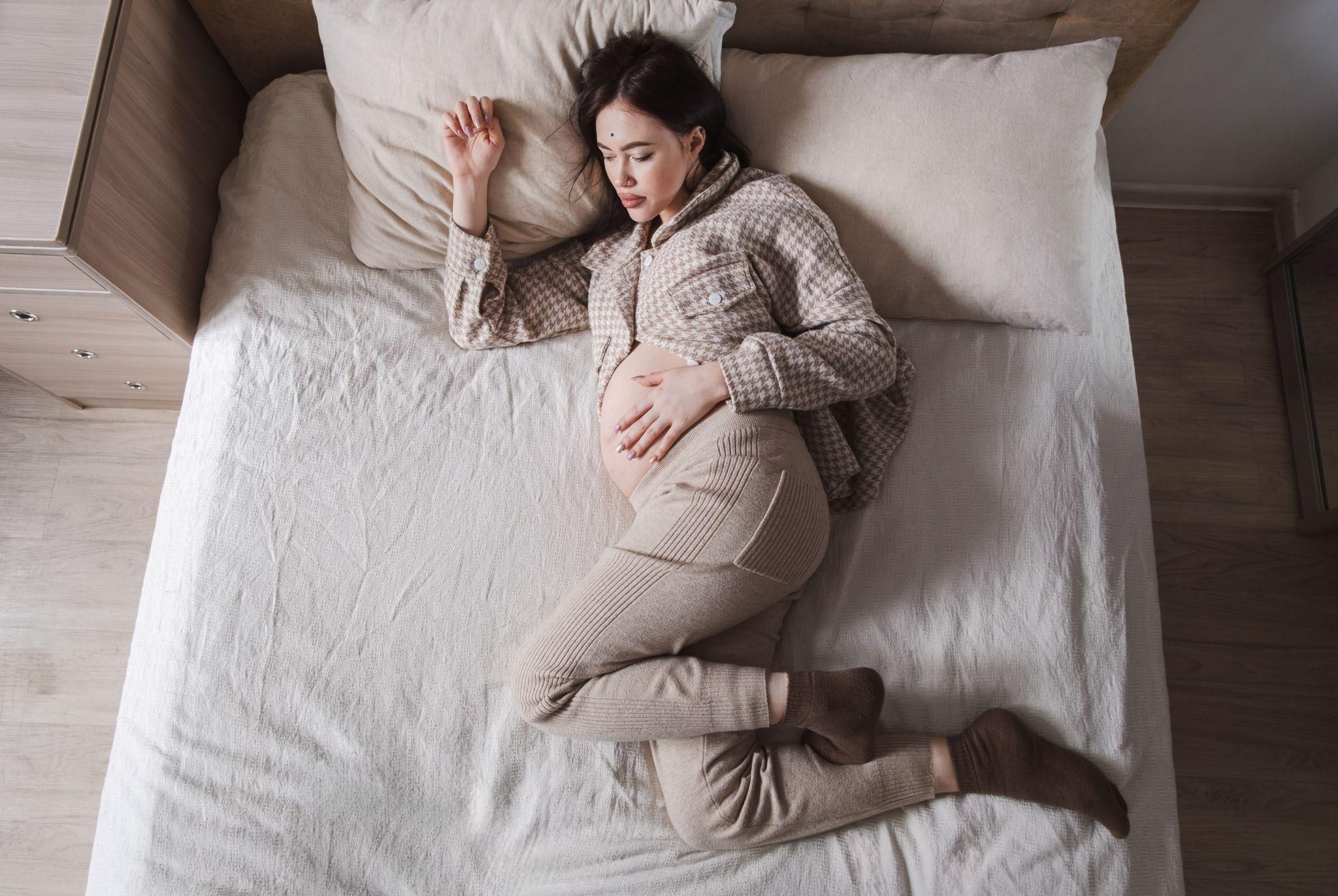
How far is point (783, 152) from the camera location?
1288 mm

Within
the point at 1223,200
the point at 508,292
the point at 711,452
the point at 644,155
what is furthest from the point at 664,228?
the point at 1223,200

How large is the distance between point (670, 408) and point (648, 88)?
1.50 feet

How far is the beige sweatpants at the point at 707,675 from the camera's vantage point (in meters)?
1.02

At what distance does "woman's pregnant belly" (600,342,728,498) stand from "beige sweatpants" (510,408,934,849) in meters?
0.14

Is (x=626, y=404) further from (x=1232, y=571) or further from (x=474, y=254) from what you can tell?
(x=1232, y=571)

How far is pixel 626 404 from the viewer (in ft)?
3.96

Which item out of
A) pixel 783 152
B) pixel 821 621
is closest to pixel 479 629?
pixel 821 621

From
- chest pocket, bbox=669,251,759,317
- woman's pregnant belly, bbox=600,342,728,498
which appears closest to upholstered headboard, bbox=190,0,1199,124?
chest pocket, bbox=669,251,759,317

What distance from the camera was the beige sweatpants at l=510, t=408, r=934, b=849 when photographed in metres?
1.02

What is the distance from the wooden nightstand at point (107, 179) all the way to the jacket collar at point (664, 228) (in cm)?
68

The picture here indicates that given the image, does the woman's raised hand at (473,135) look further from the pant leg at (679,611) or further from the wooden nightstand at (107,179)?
the pant leg at (679,611)

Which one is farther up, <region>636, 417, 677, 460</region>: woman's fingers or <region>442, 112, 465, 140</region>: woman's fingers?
<region>442, 112, 465, 140</region>: woman's fingers

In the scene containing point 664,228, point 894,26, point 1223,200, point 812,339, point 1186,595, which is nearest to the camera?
point 812,339

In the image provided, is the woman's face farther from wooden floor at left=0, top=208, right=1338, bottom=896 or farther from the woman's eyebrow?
wooden floor at left=0, top=208, right=1338, bottom=896
